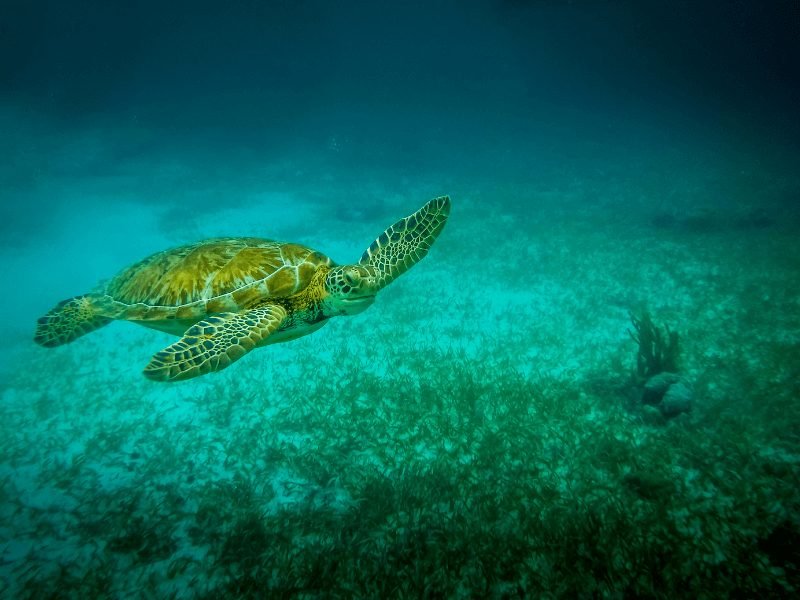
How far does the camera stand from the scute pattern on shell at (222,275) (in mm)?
4062

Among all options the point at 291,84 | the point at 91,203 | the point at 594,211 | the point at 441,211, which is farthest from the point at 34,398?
the point at 291,84

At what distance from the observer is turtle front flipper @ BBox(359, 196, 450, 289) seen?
169 inches

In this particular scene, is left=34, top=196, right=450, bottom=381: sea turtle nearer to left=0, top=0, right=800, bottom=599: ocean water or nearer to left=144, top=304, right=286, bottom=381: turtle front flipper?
left=144, top=304, right=286, bottom=381: turtle front flipper

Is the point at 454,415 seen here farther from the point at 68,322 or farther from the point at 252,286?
the point at 68,322

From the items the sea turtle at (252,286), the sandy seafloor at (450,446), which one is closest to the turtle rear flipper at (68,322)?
the sea turtle at (252,286)

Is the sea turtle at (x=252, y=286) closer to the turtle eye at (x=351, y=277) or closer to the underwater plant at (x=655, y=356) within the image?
the turtle eye at (x=351, y=277)

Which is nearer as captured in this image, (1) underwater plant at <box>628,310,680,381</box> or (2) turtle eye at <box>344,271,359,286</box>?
(2) turtle eye at <box>344,271,359,286</box>

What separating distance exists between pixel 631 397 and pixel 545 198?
15.4m

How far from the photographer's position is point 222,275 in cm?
414

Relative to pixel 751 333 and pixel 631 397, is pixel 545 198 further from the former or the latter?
pixel 631 397

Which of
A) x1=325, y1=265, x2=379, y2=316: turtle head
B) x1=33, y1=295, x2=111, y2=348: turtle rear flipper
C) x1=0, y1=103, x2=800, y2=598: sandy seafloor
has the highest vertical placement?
x1=33, y1=295, x2=111, y2=348: turtle rear flipper

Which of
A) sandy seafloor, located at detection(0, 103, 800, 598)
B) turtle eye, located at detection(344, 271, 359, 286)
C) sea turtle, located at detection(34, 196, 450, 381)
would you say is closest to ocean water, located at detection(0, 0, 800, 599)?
sandy seafloor, located at detection(0, 103, 800, 598)

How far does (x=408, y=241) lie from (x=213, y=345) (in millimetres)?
2589

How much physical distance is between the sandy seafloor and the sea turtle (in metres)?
1.78
